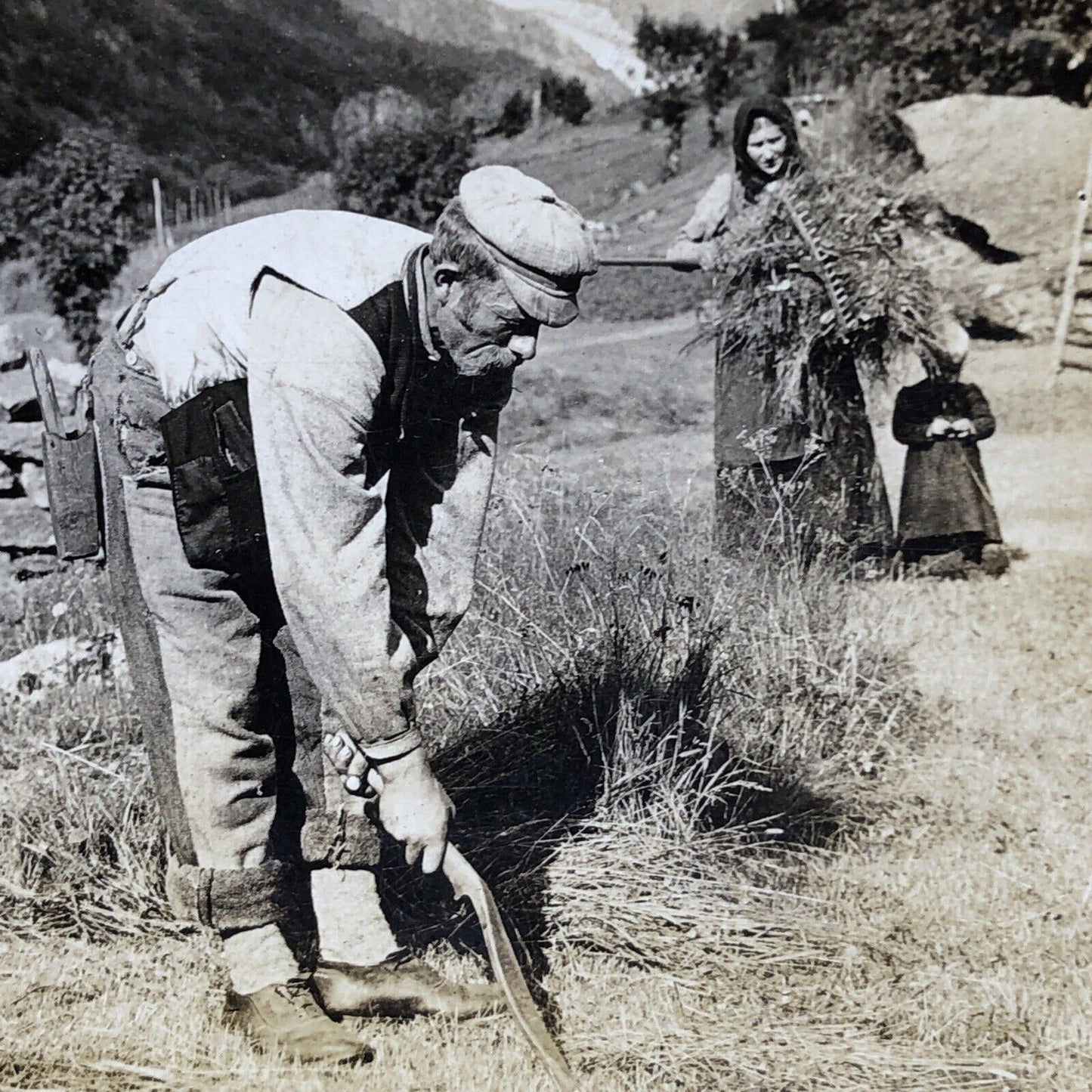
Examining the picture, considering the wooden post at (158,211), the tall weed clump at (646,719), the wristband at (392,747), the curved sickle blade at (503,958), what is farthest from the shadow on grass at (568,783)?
the wooden post at (158,211)

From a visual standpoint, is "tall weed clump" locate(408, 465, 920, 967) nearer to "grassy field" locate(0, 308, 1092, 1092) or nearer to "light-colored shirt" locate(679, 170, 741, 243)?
"grassy field" locate(0, 308, 1092, 1092)

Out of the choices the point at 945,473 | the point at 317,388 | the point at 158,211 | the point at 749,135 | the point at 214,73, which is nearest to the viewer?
the point at 317,388

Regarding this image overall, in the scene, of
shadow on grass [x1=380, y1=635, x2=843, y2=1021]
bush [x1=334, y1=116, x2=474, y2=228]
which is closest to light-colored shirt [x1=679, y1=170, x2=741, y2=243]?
bush [x1=334, y1=116, x2=474, y2=228]

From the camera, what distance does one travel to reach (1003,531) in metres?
3.92

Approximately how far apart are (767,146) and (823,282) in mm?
496

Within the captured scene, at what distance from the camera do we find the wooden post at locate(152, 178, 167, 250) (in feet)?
10.1

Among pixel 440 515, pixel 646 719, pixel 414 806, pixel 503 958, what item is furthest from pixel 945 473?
pixel 414 806

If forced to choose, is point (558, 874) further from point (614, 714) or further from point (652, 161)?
point (652, 161)

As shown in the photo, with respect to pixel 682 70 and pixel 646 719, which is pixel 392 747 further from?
pixel 682 70

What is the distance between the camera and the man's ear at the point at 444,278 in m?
1.98

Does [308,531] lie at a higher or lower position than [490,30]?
lower

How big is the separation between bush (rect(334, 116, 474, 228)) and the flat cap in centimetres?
102

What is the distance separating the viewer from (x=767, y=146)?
404 centimetres

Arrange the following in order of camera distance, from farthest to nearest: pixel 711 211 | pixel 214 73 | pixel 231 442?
pixel 711 211 < pixel 214 73 < pixel 231 442
